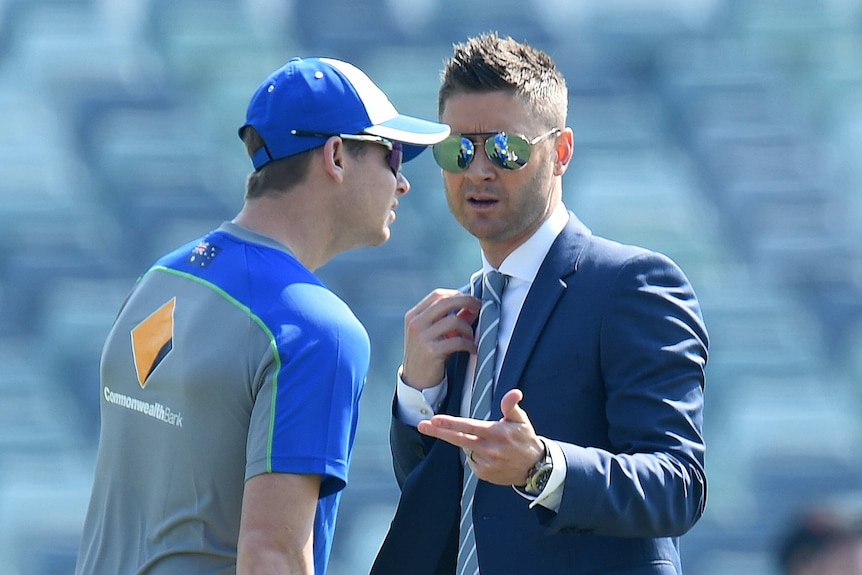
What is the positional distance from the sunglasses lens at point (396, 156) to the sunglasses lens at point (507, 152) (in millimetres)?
236

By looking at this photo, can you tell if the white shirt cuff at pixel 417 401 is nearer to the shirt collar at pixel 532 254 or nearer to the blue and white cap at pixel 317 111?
the shirt collar at pixel 532 254

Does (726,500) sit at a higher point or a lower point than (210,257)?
lower

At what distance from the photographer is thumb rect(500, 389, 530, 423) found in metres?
1.64

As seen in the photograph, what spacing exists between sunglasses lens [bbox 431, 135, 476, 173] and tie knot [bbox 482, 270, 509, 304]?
19 cm

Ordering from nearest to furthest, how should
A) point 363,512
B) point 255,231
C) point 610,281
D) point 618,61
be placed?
point 255,231, point 610,281, point 363,512, point 618,61

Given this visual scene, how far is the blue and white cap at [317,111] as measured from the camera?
6.03 ft

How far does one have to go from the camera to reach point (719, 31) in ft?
15.1

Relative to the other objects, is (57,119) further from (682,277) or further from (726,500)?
(682,277)

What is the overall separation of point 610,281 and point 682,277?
0.40 feet

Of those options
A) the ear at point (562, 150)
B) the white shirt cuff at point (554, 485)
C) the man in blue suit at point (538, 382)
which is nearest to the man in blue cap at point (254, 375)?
the man in blue suit at point (538, 382)

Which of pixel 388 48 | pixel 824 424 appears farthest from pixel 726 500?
pixel 388 48

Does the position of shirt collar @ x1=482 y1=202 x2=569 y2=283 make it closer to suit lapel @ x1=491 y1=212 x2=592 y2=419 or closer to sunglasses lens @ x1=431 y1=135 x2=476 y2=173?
suit lapel @ x1=491 y1=212 x2=592 y2=419

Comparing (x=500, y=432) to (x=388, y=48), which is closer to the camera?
(x=500, y=432)

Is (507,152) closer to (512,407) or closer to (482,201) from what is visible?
(482,201)
